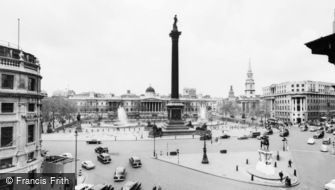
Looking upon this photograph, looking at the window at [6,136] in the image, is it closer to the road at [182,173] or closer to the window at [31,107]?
the window at [31,107]

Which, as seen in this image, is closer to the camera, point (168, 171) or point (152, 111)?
point (168, 171)

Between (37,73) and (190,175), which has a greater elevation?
(37,73)

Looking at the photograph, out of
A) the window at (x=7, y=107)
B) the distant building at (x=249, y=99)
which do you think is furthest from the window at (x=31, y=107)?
the distant building at (x=249, y=99)

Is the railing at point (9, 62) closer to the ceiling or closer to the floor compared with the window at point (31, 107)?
closer to the ceiling

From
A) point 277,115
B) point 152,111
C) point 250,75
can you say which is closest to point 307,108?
point 277,115

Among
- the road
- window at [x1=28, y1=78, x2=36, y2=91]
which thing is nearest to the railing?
window at [x1=28, y1=78, x2=36, y2=91]

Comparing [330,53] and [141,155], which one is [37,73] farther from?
[330,53]
